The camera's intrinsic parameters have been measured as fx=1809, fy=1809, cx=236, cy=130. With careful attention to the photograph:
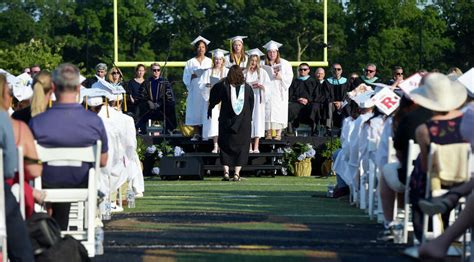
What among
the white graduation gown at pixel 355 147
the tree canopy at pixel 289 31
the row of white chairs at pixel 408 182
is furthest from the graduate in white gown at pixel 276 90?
the tree canopy at pixel 289 31

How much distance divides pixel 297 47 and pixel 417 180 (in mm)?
81572

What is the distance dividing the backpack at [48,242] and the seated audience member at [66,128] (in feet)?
5.29

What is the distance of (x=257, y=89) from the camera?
109ft

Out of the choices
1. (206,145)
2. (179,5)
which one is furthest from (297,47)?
(206,145)

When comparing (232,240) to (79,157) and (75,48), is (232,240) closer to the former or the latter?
(79,157)

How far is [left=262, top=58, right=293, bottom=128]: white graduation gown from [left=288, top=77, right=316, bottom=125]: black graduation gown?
1.55 metres

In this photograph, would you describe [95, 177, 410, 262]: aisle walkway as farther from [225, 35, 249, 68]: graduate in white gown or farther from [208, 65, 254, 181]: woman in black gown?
[225, 35, 249, 68]: graduate in white gown

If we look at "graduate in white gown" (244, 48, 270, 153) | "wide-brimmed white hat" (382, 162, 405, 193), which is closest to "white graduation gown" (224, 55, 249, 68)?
"graduate in white gown" (244, 48, 270, 153)

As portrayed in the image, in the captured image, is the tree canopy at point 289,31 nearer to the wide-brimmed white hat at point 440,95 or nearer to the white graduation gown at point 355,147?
the white graduation gown at point 355,147

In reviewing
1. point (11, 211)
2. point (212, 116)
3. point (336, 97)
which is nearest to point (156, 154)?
point (212, 116)

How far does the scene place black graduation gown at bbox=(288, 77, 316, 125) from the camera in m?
36.5

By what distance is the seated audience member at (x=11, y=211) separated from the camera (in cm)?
1341

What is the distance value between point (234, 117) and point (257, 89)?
1.70 m

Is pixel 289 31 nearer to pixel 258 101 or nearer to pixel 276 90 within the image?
pixel 276 90
